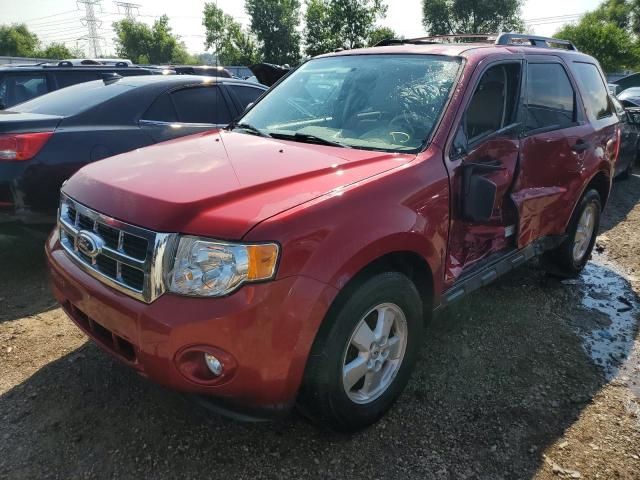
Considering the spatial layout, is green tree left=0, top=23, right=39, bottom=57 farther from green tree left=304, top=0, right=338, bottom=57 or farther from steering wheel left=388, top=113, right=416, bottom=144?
steering wheel left=388, top=113, right=416, bottom=144

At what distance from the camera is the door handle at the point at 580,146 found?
12.3ft

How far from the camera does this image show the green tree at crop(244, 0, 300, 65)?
39.0 meters

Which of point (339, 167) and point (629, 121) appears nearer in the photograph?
point (339, 167)

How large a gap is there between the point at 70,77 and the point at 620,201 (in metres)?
8.40

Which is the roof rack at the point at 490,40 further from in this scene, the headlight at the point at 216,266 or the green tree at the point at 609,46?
the green tree at the point at 609,46

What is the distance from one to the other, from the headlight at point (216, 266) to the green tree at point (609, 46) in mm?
41532

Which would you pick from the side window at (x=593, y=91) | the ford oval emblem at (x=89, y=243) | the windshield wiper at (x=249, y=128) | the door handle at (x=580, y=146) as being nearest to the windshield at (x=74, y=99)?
the windshield wiper at (x=249, y=128)

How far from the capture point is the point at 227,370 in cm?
191

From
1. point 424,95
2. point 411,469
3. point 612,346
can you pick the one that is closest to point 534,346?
point 612,346

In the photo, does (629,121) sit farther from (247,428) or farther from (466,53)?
(247,428)

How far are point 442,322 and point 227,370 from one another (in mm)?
2124

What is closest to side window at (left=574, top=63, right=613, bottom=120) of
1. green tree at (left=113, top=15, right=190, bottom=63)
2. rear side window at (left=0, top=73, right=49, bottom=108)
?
rear side window at (left=0, top=73, right=49, bottom=108)

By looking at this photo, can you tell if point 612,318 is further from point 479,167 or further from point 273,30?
point 273,30

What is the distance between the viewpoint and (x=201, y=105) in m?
5.00
